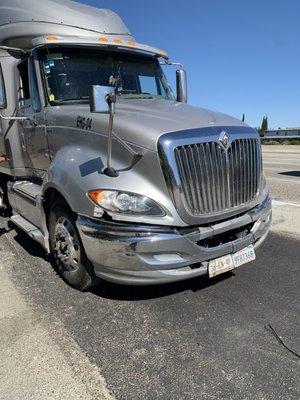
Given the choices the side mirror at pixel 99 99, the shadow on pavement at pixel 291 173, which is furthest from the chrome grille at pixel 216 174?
the shadow on pavement at pixel 291 173

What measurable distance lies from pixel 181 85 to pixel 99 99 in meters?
2.95

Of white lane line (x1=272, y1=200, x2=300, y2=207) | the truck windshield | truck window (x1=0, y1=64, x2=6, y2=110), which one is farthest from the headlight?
white lane line (x1=272, y1=200, x2=300, y2=207)

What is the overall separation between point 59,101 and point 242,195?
8.33 feet

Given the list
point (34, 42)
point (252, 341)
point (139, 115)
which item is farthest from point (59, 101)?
point (252, 341)

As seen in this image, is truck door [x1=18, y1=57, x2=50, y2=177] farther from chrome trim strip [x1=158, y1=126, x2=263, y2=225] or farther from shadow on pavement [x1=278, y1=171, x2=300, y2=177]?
shadow on pavement [x1=278, y1=171, x2=300, y2=177]

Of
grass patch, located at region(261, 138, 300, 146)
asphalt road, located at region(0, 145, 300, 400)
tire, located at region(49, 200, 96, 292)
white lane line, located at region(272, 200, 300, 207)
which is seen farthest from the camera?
grass patch, located at region(261, 138, 300, 146)

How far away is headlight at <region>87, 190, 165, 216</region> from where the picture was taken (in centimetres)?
377

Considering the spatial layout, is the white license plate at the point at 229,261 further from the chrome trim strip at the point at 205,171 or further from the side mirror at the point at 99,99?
the side mirror at the point at 99,99

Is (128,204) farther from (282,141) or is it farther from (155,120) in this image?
(282,141)

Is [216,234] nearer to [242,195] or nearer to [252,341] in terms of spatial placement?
[242,195]

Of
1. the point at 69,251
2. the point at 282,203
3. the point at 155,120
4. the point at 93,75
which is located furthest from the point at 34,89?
the point at 282,203

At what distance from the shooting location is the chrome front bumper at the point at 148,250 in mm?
3738

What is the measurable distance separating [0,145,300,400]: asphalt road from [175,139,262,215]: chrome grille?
3.27ft

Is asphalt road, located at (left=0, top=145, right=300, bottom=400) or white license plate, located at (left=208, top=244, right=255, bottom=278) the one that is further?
white license plate, located at (left=208, top=244, right=255, bottom=278)
